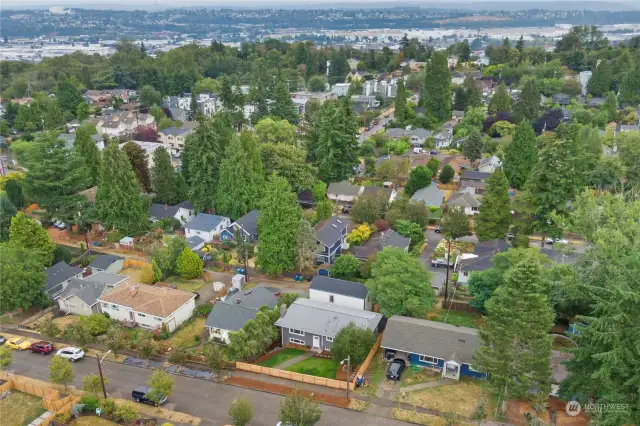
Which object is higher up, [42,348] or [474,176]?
[474,176]

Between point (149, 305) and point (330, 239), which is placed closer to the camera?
point (149, 305)

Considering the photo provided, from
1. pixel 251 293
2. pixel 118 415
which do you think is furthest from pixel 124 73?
pixel 118 415

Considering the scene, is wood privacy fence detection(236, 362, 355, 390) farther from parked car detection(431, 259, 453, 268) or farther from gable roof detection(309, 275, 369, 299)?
parked car detection(431, 259, 453, 268)

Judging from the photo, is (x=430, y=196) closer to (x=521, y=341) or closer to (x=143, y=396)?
(x=521, y=341)

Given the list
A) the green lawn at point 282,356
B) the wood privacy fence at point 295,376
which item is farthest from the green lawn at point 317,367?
the wood privacy fence at point 295,376

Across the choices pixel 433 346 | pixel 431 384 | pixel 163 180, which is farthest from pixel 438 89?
pixel 431 384

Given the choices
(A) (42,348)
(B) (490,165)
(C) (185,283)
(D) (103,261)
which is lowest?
(C) (185,283)
